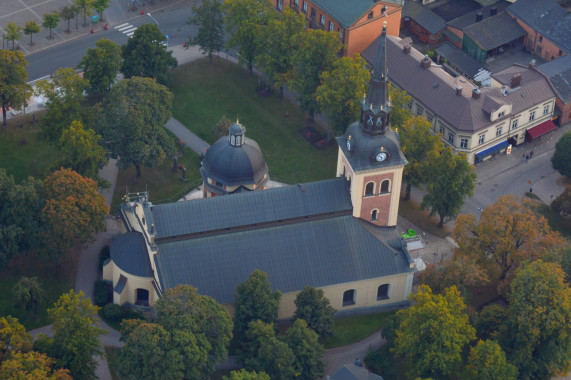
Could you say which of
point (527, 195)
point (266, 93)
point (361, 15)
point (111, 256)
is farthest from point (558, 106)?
point (111, 256)

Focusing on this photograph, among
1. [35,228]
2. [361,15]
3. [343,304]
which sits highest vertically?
[361,15]

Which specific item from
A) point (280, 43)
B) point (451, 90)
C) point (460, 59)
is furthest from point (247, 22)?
point (460, 59)

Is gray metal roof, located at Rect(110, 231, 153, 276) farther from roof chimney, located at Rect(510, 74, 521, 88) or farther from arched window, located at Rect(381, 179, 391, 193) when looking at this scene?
roof chimney, located at Rect(510, 74, 521, 88)

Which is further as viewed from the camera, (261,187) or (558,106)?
(558,106)

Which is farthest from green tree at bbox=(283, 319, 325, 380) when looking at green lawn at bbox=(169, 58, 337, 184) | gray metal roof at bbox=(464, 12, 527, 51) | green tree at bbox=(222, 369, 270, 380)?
gray metal roof at bbox=(464, 12, 527, 51)

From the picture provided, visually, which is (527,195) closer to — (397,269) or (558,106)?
(558,106)

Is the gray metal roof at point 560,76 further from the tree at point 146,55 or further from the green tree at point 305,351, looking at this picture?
the green tree at point 305,351
